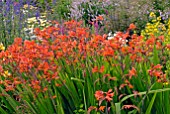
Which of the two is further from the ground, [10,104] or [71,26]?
[71,26]

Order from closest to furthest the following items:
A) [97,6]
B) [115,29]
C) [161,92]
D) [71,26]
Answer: [161,92] → [71,26] → [115,29] → [97,6]

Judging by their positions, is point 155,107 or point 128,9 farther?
point 128,9

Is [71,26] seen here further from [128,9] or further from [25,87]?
[128,9]

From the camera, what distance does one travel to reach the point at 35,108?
2914 mm

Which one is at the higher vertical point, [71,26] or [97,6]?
[71,26]

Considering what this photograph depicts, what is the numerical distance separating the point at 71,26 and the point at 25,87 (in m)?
0.87

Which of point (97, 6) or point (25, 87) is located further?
point (97, 6)

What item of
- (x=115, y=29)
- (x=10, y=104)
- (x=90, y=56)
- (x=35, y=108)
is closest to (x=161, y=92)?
(x=90, y=56)

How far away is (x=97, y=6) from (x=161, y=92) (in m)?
6.08

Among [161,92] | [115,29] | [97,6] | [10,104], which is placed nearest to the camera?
[161,92]

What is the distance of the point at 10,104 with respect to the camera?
10.1 feet

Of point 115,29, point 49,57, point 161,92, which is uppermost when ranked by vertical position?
point 49,57

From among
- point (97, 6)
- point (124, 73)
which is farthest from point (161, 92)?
point (97, 6)

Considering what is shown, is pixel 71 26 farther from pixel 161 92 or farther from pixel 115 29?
pixel 115 29
